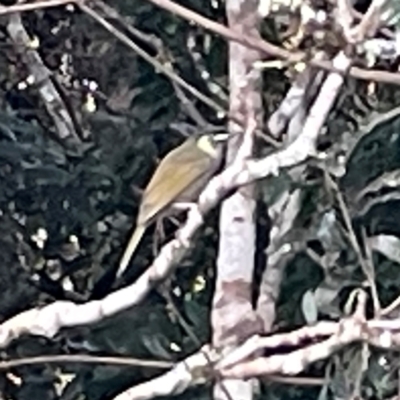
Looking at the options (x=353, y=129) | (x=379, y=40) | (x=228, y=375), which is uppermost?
(x=379, y=40)

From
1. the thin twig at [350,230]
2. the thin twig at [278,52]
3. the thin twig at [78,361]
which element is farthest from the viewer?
the thin twig at [78,361]

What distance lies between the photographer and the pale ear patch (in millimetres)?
2535

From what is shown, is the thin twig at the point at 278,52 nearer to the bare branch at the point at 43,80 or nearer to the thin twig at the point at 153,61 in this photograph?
the thin twig at the point at 153,61

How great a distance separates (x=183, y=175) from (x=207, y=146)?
0.07m

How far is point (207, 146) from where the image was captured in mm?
2543

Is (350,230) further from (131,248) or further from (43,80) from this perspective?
→ (43,80)

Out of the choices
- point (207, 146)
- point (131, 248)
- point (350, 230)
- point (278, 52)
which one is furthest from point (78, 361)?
point (278, 52)

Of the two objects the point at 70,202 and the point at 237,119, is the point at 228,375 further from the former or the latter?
the point at 70,202

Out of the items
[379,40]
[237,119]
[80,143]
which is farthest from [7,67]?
[379,40]

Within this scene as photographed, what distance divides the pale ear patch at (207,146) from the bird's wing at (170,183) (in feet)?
0.04

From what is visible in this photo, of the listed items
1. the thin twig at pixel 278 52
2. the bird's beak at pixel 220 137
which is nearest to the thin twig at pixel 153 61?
the bird's beak at pixel 220 137

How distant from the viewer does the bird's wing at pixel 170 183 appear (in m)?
2.57

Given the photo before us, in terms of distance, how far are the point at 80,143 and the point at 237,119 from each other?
19.5 inches

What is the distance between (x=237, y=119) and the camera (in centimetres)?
233
